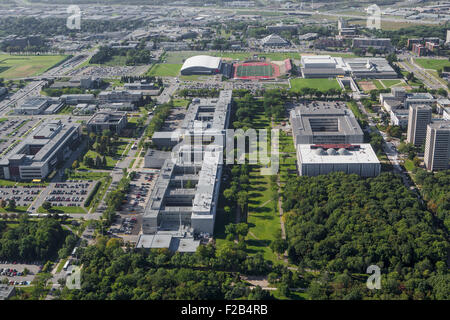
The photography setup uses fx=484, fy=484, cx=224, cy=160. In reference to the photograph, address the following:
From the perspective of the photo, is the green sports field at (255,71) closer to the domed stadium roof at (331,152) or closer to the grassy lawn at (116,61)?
the grassy lawn at (116,61)

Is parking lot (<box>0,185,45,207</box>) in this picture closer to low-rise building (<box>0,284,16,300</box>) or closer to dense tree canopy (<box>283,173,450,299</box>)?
low-rise building (<box>0,284,16,300</box>)

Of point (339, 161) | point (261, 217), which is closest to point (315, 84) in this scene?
point (339, 161)

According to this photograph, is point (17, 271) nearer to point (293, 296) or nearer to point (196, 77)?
point (293, 296)

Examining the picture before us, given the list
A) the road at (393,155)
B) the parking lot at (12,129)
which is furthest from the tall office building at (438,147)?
the parking lot at (12,129)

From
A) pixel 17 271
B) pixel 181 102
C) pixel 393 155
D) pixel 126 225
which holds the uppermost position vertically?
pixel 181 102

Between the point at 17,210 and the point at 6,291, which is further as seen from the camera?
the point at 17,210

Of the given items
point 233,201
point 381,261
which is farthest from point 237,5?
point 381,261
